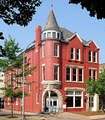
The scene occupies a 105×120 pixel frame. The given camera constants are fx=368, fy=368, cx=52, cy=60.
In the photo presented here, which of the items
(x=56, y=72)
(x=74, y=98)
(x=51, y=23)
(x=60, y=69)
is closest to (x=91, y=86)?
(x=74, y=98)

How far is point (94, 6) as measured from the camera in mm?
9984

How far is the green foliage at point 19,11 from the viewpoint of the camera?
35.9 feet

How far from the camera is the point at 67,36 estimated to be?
64.4 metres

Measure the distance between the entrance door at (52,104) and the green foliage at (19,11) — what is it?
161 feet

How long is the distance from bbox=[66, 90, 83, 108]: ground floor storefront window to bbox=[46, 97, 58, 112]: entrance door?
2030mm

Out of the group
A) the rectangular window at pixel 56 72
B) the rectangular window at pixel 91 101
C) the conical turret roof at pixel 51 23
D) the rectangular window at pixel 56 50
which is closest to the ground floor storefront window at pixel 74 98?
the rectangular window at pixel 91 101

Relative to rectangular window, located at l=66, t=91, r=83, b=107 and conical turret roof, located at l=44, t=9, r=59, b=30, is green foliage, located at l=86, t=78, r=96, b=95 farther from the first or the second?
conical turret roof, located at l=44, t=9, r=59, b=30

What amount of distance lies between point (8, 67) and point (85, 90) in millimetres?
19457

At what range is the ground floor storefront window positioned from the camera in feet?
203

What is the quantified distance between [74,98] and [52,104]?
4.06 meters

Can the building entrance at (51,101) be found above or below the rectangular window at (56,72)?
below

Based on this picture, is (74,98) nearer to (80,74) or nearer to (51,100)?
(51,100)

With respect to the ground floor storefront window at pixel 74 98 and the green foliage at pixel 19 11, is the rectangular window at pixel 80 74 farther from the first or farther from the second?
the green foliage at pixel 19 11

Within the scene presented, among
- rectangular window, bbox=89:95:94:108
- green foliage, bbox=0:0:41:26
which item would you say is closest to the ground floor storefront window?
rectangular window, bbox=89:95:94:108
